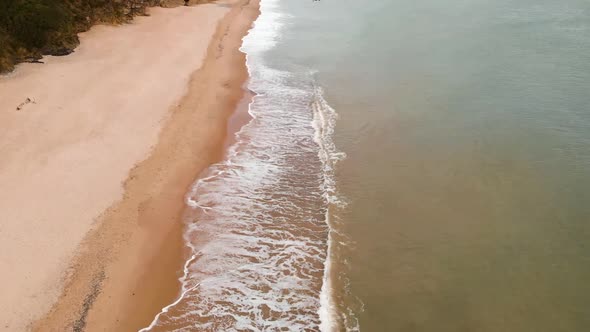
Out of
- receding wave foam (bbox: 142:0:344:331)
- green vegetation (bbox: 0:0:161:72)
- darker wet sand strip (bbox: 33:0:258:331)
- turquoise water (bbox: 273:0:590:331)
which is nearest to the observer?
darker wet sand strip (bbox: 33:0:258:331)

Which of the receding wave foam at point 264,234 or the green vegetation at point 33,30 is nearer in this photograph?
the receding wave foam at point 264,234

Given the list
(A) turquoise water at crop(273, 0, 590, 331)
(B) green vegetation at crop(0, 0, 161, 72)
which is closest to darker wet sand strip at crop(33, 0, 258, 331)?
(A) turquoise water at crop(273, 0, 590, 331)

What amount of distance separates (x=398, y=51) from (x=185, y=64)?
10.0 meters

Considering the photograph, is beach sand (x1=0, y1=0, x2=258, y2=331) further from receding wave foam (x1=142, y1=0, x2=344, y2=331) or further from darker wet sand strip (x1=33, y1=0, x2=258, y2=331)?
receding wave foam (x1=142, y1=0, x2=344, y2=331)

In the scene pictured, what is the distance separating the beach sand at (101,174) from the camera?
330 inches

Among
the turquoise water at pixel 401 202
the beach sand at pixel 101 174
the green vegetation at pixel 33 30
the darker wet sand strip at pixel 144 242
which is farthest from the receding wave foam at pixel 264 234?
the green vegetation at pixel 33 30

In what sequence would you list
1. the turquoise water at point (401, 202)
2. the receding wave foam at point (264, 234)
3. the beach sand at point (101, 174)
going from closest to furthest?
the receding wave foam at point (264, 234) → the beach sand at point (101, 174) → the turquoise water at point (401, 202)

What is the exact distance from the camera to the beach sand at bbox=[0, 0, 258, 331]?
839 centimetres

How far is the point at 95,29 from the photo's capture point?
76.3 feet

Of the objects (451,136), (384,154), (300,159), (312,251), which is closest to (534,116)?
(451,136)

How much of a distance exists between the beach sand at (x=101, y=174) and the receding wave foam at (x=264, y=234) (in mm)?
493

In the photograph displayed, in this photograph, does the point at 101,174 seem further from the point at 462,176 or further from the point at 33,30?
the point at 33,30

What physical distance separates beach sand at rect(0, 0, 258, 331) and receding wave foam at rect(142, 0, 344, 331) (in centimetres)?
49

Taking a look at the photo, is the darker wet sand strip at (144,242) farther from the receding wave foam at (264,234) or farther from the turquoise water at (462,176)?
the turquoise water at (462,176)
